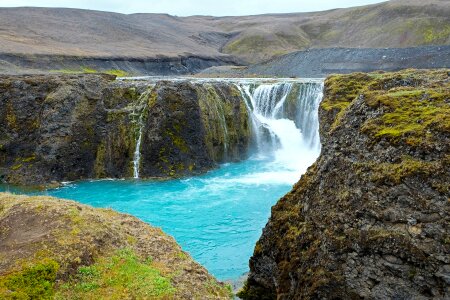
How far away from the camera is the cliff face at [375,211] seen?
6.56 meters

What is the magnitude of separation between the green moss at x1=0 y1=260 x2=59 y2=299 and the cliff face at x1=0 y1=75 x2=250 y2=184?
62.9 ft

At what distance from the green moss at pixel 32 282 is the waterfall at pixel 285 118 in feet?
80.7

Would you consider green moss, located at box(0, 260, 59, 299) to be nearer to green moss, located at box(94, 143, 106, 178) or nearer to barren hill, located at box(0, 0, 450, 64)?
green moss, located at box(94, 143, 106, 178)

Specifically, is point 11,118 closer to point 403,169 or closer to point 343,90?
point 343,90

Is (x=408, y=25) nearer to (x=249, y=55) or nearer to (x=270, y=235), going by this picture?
(x=249, y=55)

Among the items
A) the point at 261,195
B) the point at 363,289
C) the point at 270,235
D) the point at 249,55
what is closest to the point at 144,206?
the point at 261,195

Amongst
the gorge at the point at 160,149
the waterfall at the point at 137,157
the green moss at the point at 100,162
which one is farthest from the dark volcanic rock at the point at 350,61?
the green moss at the point at 100,162

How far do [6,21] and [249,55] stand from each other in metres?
52.7

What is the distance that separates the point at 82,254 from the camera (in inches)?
320

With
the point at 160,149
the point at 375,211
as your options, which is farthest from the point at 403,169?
the point at 160,149

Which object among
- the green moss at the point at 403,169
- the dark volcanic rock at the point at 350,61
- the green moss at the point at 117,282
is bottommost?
the green moss at the point at 117,282

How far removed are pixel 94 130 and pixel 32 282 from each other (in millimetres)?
20987

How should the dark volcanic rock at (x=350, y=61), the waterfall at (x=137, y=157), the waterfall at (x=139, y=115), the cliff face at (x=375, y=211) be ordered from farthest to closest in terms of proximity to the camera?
1. the dark volcanic rock at (x=350, y=61)
2. the waterfall at (x=139, y=115)
3. the waterfall at (x=137, y=157)
4. the cliff face at (x=375, y=211)

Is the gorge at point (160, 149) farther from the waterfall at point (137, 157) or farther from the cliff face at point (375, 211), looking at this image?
the cliff face at point (375, 211)
